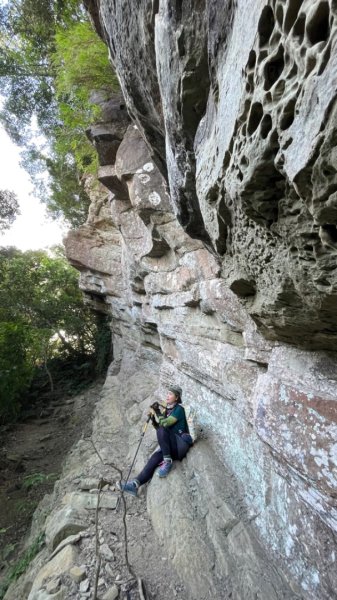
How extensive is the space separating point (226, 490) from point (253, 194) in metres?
4.10

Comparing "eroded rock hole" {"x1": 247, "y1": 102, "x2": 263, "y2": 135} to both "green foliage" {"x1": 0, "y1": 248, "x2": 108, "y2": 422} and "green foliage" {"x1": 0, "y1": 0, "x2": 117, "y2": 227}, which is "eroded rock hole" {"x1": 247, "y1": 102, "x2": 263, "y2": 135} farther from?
"green foliage" {"x1": 0, "y1": 248, "x2": 108, "y2": 422}

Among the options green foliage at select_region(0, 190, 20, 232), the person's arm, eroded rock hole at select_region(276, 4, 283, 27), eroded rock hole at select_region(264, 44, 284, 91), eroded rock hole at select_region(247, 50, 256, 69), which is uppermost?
green foliage at select_region(0, 190, 20, 232)

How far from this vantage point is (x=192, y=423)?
228 inches

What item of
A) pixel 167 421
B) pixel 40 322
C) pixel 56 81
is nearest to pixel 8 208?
pixel 40 322

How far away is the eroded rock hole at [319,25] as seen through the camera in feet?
3.80

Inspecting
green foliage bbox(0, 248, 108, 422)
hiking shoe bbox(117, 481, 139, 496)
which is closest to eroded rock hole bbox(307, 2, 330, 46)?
hiking shoe bbox(117, 481, 139, 496)

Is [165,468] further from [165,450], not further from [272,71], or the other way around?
[272,71]

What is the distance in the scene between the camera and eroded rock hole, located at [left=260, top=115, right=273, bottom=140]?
1.59m

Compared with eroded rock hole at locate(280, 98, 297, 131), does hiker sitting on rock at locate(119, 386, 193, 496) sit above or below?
below

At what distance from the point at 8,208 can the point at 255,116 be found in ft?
62.4

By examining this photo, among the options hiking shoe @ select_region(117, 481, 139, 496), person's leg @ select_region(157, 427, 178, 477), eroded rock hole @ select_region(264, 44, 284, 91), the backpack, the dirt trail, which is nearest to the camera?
eroded rock hole @ select_region(264, 44, 284, 91)

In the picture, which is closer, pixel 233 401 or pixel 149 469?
pixel 233 401

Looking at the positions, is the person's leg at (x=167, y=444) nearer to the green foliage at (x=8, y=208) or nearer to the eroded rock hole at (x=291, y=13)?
the eroded rock hole at (x=291, y=13)

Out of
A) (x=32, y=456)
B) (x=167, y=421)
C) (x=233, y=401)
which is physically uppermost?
(x=233, y=401)
